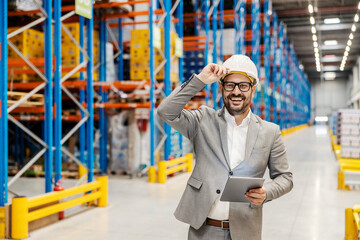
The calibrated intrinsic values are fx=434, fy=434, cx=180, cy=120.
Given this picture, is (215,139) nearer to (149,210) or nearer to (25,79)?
(149,210)

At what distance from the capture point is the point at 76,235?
5051 mm

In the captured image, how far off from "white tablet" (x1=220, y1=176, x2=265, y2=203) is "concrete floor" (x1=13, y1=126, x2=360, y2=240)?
300 centimetres

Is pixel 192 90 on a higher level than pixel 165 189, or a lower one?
higher

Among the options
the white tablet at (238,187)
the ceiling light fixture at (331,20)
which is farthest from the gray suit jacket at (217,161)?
the ceiling light fixture at (331,20)

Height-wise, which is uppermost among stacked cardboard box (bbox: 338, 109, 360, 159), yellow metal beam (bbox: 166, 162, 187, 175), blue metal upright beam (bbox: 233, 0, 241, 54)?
blue metal upright beam (bbox: 233, 0, 241, 54)

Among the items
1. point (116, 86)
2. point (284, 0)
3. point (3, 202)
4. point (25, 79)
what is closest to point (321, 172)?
point (116, 86)

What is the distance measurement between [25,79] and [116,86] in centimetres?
184

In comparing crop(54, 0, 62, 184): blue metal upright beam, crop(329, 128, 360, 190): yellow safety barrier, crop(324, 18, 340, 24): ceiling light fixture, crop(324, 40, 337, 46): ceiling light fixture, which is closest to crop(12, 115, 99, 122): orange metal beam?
crop(54, 0, 62, 184): blue metal upright beam

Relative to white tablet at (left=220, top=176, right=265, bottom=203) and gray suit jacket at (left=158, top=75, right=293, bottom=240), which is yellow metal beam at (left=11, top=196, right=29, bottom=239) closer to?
gray suit jacket at (left=158, top=75, right=293, bottom=240)

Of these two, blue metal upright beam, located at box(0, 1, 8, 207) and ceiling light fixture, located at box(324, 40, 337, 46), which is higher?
ceiling light fixture, located at box(324, 40, 337, 46)

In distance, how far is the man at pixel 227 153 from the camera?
7.36 ft

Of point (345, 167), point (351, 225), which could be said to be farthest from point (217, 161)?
point (345, 167)

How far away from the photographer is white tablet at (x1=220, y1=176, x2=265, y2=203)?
6.71 feet

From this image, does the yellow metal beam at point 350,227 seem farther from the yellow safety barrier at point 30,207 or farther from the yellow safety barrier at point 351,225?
the yellow safety barrier at point 30,207
